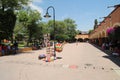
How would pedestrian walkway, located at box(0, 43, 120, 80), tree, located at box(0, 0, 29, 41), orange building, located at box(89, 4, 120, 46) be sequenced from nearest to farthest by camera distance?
pedestrian walkway, located at box(0, 43, 120, 80) → tree, located at box(0, 0, 29, 41) → orange building, located at box(89, 4, 120, 46)

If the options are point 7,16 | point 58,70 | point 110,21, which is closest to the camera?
point 58,70

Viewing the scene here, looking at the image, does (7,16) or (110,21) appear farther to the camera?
(110,21)

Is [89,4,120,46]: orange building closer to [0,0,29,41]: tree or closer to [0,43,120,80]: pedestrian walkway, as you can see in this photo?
[0,43,120,80]: pedestrian walkway

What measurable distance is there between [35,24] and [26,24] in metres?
2.09

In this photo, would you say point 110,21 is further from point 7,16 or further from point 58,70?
point 58,70

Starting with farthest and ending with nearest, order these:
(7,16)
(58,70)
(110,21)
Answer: (110,21), (7,16), (58,70)

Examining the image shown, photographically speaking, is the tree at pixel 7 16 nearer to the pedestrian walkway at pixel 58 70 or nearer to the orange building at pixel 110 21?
the pedestrian walkway at pixel 58 70

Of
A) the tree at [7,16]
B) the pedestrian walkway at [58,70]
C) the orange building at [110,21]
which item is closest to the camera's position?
the pedestrian walkway at [58,70]

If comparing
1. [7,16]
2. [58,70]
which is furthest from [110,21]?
[58,70]

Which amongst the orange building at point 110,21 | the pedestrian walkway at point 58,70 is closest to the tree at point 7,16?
the pedestrian walkway at point 58,70

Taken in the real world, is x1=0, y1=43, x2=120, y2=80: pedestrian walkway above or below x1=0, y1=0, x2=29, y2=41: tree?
below

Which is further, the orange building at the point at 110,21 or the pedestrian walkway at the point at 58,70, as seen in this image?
the orange building at the point at 110,21

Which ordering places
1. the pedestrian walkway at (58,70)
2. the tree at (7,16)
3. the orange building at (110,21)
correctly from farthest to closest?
1. the orange building at (110,21)
2. the tree at (7,16)
3. the pedestrian walkway at (58,70)

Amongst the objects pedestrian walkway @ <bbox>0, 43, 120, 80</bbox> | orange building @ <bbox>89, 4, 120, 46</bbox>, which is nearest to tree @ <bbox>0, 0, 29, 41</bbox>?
pedestrian walkway @ <bbox>0, 43, 120, 80</bbox>
